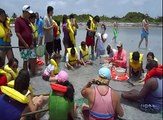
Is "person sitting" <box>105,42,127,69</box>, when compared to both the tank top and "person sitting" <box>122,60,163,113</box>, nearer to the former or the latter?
"person sitting" <box>122,60,163,113</box>

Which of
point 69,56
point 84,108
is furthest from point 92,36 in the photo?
point 84,108

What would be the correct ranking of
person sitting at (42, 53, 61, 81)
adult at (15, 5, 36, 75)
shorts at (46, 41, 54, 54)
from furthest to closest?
shorts at (46, 41, 54, 54)
person sitting at (42, 53, 61, 81)
adult at (15, 5, 36, 75)

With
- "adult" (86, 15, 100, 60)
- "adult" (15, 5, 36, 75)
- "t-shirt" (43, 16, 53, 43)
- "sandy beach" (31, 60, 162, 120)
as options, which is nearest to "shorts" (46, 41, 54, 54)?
"t-shirt" (43, 16, 53, 43)

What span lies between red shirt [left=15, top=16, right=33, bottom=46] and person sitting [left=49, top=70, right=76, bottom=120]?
9.58 feet

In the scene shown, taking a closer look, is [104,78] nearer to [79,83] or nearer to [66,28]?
[79,83]

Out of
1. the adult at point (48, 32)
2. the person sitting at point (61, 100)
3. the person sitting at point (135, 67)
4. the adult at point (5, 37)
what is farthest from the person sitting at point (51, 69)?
the person sitting at point (61, 100)

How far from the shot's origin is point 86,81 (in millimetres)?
7586

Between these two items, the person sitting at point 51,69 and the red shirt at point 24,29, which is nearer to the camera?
the red shirt at point 24,29

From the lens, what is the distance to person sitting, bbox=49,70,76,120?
4121 millimetres

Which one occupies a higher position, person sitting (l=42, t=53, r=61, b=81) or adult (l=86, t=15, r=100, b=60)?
adult (l=86, t=15, r=100, b=60)

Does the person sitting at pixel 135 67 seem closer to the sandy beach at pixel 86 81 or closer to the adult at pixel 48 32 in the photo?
the sandy beach at pixel 86 81

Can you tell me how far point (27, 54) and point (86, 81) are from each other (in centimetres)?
165

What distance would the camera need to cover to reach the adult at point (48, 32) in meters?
8.41

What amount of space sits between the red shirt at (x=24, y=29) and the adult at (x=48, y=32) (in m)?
1.47
